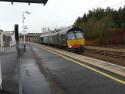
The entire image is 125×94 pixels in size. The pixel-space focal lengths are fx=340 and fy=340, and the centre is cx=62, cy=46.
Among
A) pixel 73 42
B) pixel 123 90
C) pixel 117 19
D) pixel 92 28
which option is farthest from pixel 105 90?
pixel 117 19

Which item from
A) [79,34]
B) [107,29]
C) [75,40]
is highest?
[107,29]

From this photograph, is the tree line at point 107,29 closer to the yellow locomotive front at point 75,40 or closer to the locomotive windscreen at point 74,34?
→ the locomotive windscreen at point 74,34

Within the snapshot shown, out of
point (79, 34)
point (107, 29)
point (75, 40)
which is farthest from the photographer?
point (107, 29)

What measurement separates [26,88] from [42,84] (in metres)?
A: 1.07

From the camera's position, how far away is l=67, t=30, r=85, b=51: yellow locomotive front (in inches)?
1581

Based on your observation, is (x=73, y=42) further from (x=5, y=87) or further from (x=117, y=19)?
(x=117, y=19)

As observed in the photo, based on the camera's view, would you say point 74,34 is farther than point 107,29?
No

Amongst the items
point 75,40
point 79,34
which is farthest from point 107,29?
point 75,40

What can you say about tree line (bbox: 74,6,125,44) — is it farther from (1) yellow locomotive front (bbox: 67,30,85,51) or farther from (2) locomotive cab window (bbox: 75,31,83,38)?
(1) yellow locomotive front (bbox: 67,30,85,51)

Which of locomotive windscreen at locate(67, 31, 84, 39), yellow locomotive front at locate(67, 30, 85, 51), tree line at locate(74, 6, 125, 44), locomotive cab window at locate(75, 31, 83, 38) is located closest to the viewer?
yellow locomotive front at locate(67, 30, 85, 51)

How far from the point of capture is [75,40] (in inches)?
1604

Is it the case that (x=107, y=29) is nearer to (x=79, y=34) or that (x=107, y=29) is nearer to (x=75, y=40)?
(x=79, y=34)

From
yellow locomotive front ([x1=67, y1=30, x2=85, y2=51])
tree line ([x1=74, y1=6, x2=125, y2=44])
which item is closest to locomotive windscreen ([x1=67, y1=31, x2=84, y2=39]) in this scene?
yellow locomotive front ([x1=67, y1=30, x2=85, y2=51])

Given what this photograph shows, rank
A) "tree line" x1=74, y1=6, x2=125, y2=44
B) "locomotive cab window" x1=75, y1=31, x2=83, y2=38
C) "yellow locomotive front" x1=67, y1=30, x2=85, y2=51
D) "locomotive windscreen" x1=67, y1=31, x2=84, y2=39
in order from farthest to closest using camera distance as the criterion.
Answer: "tree line" x1=74, y1=6, x2=125, y2=44
"locomotive cab window" x1=75, y1=31, x2=83, y2=38
"locomotive windscreen" x1=67, y1=31, x2=84, y2=39
"yellow locomotive front" x1=67, y1=30, x2=85, y2=51
